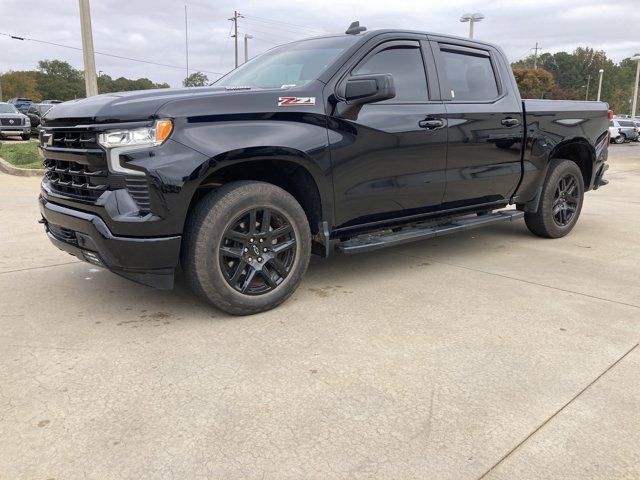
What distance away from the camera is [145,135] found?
10.2ft

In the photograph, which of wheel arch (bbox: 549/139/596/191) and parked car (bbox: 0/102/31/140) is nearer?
wheel arch (bbox: 549/139/596/191)

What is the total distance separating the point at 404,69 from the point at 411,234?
1.33 metres

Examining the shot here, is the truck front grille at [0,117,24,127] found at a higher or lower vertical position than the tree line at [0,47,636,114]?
lower

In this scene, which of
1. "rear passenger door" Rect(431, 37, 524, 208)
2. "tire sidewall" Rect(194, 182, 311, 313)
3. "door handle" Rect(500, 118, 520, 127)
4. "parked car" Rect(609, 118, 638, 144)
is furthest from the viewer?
"parked car" Rect(609, 118, 638, 144)

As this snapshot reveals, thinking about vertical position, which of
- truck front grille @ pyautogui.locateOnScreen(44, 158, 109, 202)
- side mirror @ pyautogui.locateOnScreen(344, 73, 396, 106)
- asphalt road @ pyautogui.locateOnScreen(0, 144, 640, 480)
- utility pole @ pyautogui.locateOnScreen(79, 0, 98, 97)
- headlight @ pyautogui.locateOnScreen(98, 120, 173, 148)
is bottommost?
asphalt road @ pyautogui.locateOnScreen(0, 144, 640, 480)

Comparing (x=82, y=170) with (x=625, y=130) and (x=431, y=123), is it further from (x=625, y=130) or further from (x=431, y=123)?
(x=625, y=130)

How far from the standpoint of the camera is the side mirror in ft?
11.8

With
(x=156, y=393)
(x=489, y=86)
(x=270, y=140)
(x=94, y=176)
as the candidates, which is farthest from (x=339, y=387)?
(x=489, y=86)

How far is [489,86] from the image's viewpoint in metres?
5.05

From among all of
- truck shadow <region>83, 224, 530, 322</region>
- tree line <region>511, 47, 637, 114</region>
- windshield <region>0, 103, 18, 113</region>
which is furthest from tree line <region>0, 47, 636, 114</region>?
truck shadow <region>83, 224, 530, 322</region>

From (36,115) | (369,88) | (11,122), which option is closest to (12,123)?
(11,122)

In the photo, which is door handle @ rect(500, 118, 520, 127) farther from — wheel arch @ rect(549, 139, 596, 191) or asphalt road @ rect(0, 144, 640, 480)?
asphalt road @ rect(0, 144, 640, 480)

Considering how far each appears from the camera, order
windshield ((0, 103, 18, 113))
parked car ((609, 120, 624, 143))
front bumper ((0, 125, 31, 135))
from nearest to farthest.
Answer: front bumper ((0, 125, 31, 135)) → windshield ((0, 103, 18, 113)) → parked car ((609, 120, 624, 143))

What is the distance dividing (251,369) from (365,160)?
1.79 metres
